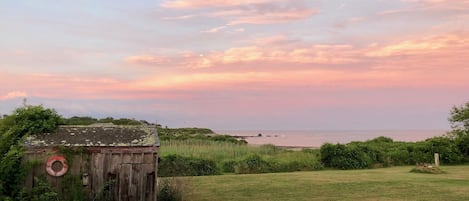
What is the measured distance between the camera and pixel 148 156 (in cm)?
1202

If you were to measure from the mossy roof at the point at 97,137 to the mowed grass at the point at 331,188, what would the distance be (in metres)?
4.80

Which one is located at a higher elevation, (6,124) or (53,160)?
(6,124)

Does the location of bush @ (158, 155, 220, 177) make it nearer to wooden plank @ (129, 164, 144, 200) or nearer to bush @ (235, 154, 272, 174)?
bush @ (235, 154, 272, 174)

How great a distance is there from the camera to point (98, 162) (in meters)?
11.8

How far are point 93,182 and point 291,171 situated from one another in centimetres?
1815

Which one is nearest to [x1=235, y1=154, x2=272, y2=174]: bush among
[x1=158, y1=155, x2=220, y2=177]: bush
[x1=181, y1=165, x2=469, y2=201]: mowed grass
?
[x1=158, y1=155, x2=220, y2=177]: bush

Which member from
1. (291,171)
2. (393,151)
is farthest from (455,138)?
(291,171)

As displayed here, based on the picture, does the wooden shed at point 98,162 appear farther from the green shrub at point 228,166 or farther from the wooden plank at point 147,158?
the green shrub at point 228,166

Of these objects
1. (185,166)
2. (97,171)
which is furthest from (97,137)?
(185,166)

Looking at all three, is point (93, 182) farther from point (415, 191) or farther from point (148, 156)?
point (415, 191)

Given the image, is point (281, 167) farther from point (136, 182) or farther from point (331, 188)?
point (136, 182)

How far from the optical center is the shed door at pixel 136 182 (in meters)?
11.9

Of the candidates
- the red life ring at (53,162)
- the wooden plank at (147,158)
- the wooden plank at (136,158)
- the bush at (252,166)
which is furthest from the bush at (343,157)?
the red life ring at (53,162)

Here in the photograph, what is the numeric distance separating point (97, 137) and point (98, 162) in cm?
66
